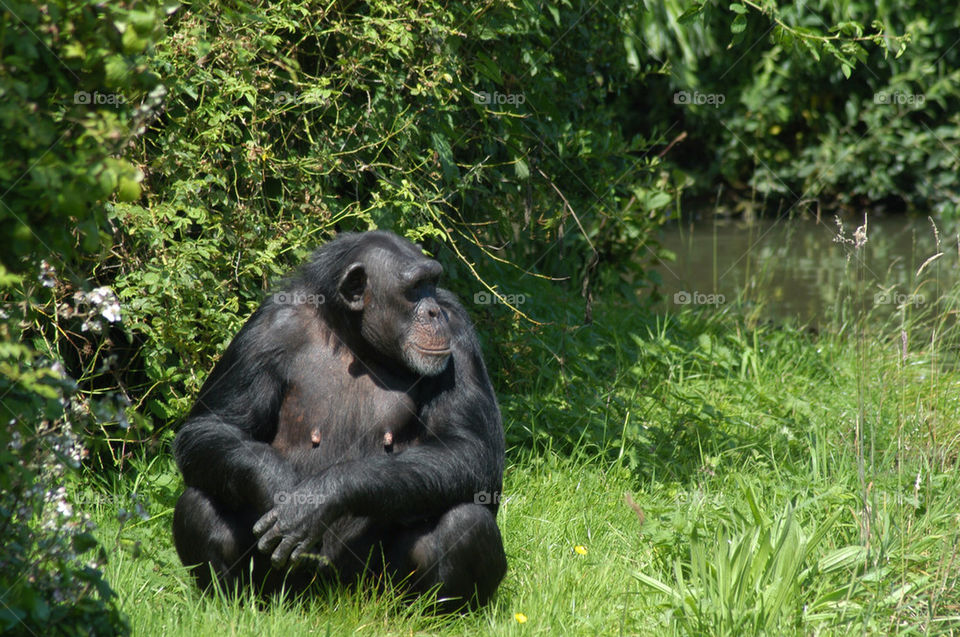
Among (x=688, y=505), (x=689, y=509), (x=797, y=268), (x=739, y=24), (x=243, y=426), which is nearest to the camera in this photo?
(x=243, y=426)

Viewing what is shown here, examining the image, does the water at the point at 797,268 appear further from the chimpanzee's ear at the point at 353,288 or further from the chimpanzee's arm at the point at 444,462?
the chimpanzee's ear at the point at 353,288

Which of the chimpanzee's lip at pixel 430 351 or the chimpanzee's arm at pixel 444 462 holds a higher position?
the chimpanzee's lip at pixel 430 351

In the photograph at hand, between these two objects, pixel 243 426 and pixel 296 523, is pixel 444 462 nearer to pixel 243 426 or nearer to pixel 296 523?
pixel 296 523

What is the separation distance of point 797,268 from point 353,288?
8.16 metres

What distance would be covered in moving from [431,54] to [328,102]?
58 centimetres

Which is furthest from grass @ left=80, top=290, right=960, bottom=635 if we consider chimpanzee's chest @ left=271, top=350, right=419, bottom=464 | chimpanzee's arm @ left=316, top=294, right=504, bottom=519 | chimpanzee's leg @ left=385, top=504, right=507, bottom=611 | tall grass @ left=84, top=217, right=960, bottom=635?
chimpanzee's chest @ left=271, top=350, right=419, bottom=464

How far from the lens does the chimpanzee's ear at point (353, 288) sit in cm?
411

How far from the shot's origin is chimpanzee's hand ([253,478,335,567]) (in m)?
3.77

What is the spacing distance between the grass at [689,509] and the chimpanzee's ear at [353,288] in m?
1.01

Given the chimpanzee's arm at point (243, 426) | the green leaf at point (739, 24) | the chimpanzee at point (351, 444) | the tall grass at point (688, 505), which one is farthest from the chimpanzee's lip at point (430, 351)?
the green leaf at point (739, 24)

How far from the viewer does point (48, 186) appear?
2426 millimetres

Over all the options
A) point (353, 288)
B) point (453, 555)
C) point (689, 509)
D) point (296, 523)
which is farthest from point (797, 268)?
point (296, 523)

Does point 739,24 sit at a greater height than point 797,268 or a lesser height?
greater

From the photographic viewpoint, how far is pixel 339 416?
13.5 feet
